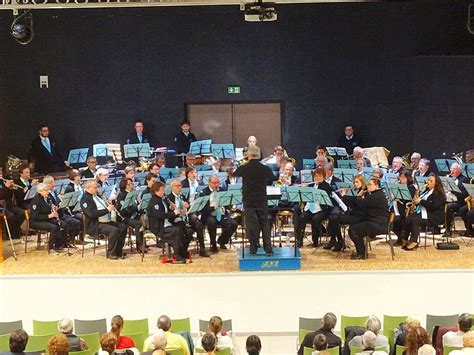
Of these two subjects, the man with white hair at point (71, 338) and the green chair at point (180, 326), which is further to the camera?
the green chair at point (180, 326)

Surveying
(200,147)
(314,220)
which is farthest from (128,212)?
(200,147)

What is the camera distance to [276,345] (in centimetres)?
1241

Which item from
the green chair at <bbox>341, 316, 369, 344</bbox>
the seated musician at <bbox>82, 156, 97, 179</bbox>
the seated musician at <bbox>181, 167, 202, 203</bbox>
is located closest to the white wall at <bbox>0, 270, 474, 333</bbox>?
the seated musician at <bbox>181, 167, 202, 203</bbox>

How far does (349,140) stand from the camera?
19.4 m

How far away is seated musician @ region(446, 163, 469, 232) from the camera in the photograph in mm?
14961

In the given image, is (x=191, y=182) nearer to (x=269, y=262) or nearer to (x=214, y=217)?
(x=214, y=217)

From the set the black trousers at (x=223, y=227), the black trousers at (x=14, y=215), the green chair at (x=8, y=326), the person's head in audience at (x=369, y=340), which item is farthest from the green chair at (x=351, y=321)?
the black trousers at (x=14, y=215)

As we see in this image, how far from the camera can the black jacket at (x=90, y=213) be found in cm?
1375

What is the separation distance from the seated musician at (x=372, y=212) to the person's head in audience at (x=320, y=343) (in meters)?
4.89

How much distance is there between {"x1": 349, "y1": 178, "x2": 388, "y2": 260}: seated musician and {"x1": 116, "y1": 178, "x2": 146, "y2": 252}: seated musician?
11.2ft

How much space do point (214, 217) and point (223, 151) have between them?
3187mm

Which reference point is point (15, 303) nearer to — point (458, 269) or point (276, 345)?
point (276, 345)

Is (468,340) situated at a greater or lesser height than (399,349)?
greater

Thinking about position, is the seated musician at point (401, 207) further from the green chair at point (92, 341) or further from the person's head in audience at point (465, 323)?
the green chair at point (92, 341)
